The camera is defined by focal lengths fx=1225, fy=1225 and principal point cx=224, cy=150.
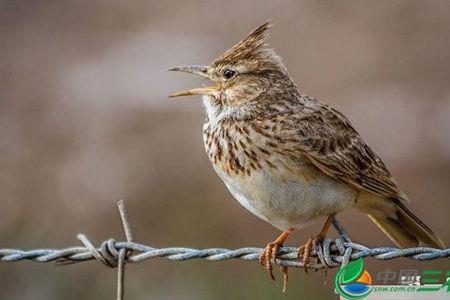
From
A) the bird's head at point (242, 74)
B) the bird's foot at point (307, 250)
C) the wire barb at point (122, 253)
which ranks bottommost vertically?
the bird's foot at point (307, 250)

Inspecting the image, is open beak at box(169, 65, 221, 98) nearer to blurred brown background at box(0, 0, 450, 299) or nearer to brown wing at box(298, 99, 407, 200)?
brown wing at box(298, 99, 407, 200)

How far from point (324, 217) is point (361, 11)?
8.55 meters

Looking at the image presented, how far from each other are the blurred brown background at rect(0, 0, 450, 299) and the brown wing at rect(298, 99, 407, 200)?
1891mm

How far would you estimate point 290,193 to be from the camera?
17.5 ft

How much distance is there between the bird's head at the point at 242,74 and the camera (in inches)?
229

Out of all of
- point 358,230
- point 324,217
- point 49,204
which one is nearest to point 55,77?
point 49,204

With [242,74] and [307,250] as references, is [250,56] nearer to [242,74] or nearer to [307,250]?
[242,74]

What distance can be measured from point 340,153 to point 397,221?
0.45m

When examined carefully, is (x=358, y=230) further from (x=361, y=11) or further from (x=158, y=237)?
(x=361, y=11)

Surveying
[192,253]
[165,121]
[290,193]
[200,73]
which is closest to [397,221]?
[290,193]

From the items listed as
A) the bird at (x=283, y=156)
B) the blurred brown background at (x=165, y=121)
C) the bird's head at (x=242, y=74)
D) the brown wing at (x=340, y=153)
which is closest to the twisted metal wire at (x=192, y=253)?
the bird at (x=283, y=156)

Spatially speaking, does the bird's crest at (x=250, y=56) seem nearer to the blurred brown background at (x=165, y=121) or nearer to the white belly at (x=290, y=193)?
the white belly at (x=290, y=193)

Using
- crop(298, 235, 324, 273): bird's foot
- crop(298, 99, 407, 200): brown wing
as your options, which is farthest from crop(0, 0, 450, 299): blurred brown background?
crop(298, 235, 324, 273): bird's foot

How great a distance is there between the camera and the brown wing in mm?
5477
